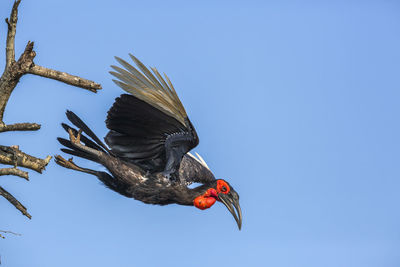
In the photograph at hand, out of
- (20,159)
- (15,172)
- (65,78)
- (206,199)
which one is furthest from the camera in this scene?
(206,199)

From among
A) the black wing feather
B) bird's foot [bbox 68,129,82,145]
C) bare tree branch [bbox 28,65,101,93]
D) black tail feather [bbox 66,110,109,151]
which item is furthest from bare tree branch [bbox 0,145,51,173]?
black tail feather [bbox 66,110,109,151]

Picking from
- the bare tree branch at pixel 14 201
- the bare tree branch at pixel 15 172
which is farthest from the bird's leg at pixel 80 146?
the bare tree branch at pixel 15 172

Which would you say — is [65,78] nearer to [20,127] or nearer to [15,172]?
[20,127]

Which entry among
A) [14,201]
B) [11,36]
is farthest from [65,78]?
[14,201]

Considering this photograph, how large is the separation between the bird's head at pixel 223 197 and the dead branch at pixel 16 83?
267cm

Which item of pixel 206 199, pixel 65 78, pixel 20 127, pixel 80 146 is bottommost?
pixel 20 127

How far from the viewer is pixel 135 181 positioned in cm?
757

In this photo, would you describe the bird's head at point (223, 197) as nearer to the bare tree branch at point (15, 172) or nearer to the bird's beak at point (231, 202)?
the bird's beak at point (231, 202)

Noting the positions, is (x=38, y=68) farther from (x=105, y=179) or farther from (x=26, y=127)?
(x=105, y=179)

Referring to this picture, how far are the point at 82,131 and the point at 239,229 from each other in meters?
2.64

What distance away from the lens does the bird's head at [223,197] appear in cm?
786

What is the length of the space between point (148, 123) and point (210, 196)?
60.6 inches

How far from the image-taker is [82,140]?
25.6 ft

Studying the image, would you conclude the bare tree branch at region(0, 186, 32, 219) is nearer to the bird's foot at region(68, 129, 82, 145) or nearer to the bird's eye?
the bird's foot at region(68, 129, 82, 145)
